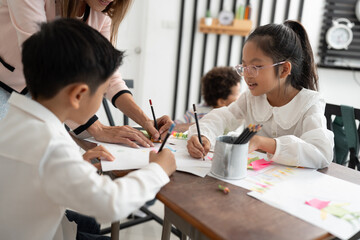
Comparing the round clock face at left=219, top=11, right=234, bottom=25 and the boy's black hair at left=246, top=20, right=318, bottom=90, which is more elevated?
the round clock face at left=219, top=11, right=234, bottom=25

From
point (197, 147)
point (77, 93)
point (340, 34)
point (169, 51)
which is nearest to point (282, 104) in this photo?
point (197, 147)

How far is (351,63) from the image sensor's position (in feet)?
11.2

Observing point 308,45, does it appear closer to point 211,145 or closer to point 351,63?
point 211,145

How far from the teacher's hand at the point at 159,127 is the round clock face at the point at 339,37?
2.82m

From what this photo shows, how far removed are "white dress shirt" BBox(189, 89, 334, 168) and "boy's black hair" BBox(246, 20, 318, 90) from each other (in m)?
0.10

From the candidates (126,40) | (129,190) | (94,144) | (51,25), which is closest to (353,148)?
(94,144)

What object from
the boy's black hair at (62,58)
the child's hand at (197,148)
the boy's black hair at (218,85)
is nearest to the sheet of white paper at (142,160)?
the child's hand at (197,148)

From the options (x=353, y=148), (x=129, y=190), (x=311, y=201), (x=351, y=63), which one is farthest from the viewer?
(x=351, y=63)

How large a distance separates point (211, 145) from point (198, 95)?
264 cm

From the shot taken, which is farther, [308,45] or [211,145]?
[308,45]

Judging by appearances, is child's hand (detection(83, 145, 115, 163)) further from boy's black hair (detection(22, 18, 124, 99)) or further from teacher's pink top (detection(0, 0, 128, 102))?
teacher's pink top (detection(0, 0, 128, 102))

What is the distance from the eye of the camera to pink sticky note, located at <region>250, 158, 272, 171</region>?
94 centimetres

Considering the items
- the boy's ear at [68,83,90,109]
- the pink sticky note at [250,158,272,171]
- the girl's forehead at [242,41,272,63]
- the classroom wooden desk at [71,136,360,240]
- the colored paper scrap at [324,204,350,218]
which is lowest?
the pink sticky note at [250,158,272,171]

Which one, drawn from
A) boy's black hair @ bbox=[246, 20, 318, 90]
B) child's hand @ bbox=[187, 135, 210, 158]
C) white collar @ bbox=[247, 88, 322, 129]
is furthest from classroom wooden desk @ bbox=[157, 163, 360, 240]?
boy's black hair @ bbox=[246, 20, 318, 90]
